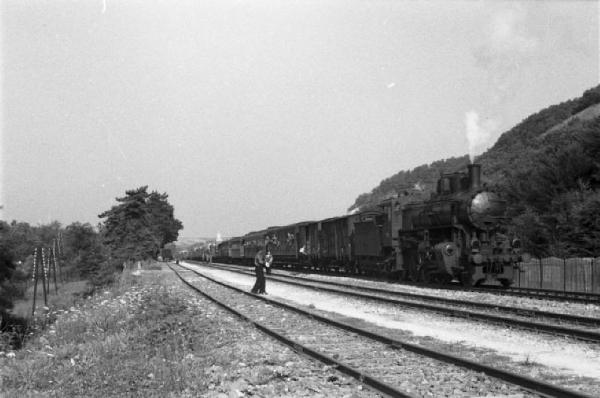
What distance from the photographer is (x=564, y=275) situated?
21875 millimetres

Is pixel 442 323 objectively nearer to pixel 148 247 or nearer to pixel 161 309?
pixel 161 309

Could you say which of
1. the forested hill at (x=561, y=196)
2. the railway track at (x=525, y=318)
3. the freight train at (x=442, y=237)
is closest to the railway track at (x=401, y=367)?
the railway track at (x=525, y=318)

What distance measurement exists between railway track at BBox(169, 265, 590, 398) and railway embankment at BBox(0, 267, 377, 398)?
12.8 inches

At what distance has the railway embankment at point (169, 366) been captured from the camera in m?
6.79

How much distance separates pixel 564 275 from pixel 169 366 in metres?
18.0

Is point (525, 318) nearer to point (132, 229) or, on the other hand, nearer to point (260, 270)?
point (260, 270)

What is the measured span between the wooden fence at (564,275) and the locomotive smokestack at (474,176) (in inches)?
132

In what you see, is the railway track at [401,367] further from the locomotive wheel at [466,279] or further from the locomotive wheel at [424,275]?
the locomotive wheel at [424,275]

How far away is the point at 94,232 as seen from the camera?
90.4m

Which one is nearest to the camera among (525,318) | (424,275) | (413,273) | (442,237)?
(525,318)

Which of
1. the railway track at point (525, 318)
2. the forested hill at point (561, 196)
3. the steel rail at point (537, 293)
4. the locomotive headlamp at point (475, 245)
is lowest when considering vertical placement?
the steel rail at point (537, 293)

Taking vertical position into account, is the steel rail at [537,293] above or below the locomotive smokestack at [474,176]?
below

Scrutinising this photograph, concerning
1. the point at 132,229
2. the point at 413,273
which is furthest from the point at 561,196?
the point at 132,229

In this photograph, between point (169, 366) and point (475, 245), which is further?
point (475, 245)
